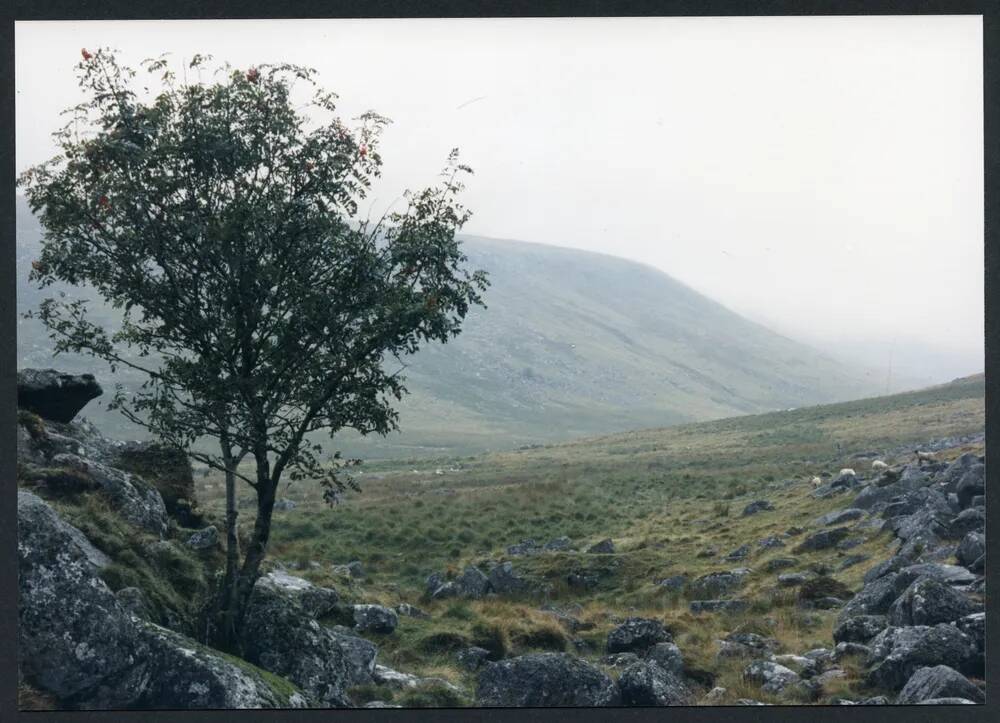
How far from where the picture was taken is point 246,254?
1914cm

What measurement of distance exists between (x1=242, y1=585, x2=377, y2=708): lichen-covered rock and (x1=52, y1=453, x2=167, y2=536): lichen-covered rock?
3.76 m

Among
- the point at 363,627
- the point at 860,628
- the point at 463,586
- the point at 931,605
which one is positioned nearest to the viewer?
the point at 931,605

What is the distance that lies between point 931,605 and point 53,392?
70.3 ft

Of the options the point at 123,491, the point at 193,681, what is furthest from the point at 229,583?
the point at 123,491

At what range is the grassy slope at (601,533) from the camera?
2484 cm

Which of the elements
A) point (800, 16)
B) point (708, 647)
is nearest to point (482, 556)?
point (708, 647)

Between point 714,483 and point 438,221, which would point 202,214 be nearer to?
point 438,221

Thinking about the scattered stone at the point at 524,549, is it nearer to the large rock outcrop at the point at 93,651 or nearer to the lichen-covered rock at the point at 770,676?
the lichen-covered rock at the point at 770,676

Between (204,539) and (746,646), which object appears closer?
(204,539)

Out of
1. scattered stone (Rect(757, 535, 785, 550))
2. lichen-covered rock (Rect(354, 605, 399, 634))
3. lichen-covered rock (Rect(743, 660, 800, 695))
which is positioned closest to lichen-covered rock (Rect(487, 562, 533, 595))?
lichen-covered rock (Rect(354, 605, 399, 634))

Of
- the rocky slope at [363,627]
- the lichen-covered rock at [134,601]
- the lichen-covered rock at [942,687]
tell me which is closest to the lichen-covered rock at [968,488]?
the rocky slope at [363,627]

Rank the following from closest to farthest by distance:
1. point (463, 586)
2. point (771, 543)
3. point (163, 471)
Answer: point (163, 471)
point (463, 586)
point (771, 543)

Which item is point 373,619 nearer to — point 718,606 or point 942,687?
point 718,606

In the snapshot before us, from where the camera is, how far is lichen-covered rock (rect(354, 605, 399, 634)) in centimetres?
2444
